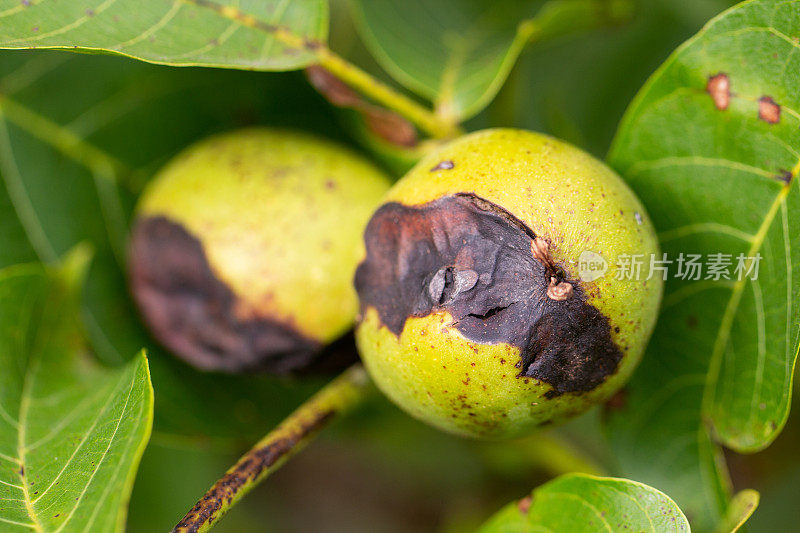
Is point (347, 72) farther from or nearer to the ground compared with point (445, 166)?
farther from the ground

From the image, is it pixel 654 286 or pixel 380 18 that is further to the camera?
pixel 380 18

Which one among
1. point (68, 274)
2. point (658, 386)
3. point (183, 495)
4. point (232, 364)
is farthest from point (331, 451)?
point (658, 386)

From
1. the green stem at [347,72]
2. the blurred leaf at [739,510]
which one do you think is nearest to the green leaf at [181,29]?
the green stem at [347,72]

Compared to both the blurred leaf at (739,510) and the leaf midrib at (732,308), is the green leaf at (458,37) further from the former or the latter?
the blurred leaf at (739,510)

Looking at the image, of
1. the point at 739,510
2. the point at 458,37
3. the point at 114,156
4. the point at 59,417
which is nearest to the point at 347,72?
the point at 458,37

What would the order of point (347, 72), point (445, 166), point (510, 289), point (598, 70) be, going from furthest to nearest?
point (598, 70), point (347, 72), point (445, 166), point (510, 289)

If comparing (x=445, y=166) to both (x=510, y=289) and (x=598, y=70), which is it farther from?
(x=598, y=70)

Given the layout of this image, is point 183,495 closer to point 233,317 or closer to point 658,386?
point 233,317
